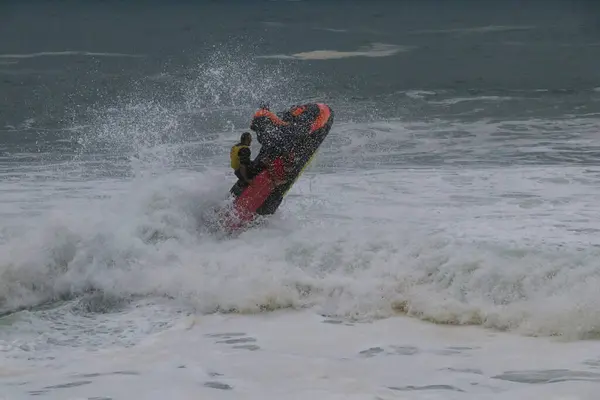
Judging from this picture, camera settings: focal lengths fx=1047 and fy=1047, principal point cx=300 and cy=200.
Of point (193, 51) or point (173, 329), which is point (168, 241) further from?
point (193, 51)

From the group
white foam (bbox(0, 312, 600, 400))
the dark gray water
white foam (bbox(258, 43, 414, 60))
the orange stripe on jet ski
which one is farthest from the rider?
white foam (bbox(258, 43, 414, 60))

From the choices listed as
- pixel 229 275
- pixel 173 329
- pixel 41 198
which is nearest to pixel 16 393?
pixel 173 329

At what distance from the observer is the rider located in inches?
385

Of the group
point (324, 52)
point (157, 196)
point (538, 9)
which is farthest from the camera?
point (538, 9)

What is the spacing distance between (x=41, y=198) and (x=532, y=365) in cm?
764

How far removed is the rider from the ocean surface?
1.81 ft

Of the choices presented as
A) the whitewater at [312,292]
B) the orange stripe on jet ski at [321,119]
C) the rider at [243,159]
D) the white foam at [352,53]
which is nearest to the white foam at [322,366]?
the whitewater at [312,292]

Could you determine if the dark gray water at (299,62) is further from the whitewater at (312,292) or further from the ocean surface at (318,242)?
the whitewater at (312,292)

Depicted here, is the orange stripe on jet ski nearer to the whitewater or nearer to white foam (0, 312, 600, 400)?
the whitewater

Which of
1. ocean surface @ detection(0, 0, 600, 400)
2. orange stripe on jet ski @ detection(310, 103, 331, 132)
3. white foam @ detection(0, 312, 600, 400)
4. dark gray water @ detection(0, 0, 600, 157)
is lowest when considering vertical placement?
white foam @ detection(0, 312, 600, 400)

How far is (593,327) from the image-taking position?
726cm

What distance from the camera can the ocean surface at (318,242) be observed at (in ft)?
22.1

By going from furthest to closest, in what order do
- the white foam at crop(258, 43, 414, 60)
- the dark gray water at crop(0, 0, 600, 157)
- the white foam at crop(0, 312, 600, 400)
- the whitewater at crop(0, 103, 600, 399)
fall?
the white foam at crop(258, 43, 414, 60) < the dark gray water at crop(0, 0, 600, 157) < the whitewater at crop(0, 103, 600, 399) < the white foam at crop(0, 312, 600, 400)

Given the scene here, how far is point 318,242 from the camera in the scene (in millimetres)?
9734
